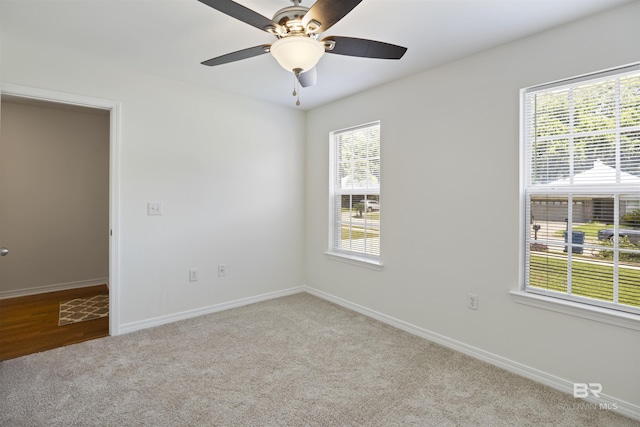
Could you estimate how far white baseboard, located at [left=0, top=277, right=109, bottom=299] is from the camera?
4078 millimetres

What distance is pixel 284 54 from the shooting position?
5.47 feet

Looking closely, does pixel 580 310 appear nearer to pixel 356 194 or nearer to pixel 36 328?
pixel 356 194

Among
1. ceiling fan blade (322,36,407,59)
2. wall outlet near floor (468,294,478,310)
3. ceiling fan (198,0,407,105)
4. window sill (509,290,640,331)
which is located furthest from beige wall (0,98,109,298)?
window sill (509,290,640,331)

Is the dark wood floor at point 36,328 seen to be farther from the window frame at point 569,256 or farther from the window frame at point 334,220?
the window frame at point 569,256

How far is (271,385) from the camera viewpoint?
2.19m

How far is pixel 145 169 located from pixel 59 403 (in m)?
1.95

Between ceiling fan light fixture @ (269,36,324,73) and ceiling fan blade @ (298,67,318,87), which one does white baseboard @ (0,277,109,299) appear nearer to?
ceiling fan blade @ (298,67,318,87)

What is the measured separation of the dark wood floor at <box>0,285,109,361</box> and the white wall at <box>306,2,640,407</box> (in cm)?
270

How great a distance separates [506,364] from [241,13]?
2833 millimetres

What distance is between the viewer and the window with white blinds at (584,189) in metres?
1.97

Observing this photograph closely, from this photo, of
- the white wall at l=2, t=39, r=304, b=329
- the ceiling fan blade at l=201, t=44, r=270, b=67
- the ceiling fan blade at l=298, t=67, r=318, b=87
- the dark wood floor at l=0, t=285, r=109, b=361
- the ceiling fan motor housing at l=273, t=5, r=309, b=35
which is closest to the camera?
the ceiling fan motor housing at l=273, t=5, r=309, b=35

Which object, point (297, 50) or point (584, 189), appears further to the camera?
point (584, 189)

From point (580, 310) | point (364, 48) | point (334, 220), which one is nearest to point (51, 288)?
point (334, 220)

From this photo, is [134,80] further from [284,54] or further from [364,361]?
[364,361]
